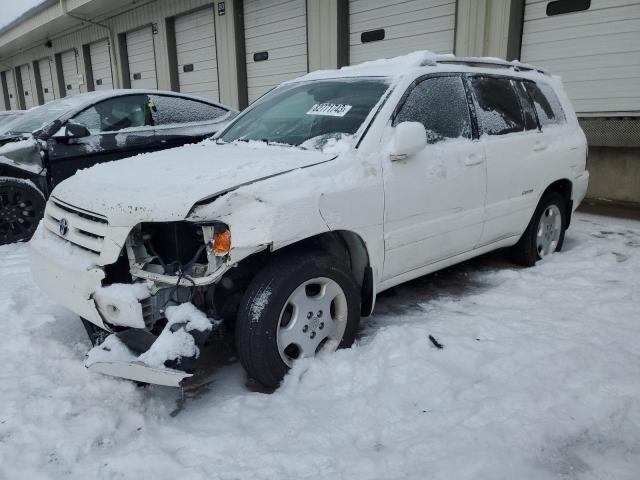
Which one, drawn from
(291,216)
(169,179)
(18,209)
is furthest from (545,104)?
(18,209)

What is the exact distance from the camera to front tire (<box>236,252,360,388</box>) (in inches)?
98.4

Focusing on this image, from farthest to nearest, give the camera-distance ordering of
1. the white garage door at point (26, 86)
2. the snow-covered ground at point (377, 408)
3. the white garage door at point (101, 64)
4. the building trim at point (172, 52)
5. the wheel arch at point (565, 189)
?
the white garage door at point (26, 86)
the white garage door at point (101, 64)
the building trim at point (172, 52)
the wheel arch at point (565, 189)
the snow-covered ground at point (377, 408)

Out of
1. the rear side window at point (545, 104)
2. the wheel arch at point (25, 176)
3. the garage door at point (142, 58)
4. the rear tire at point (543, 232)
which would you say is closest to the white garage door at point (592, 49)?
the rear side window at point (545, 104)

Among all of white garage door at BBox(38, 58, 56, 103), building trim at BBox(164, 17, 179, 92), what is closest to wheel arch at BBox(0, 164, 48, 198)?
building trim at BBox(164, 17, 179, 92)

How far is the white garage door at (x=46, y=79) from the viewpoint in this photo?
65.6 feet

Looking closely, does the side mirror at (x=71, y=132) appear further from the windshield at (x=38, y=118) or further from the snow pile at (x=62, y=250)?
the snow pile at (x=62, y=250)

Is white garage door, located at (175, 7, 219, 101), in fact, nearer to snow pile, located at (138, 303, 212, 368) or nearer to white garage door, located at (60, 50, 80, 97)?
white garage door, located at (60, 50, 80, 97)

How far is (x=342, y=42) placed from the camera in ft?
29.9

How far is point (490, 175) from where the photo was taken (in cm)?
370

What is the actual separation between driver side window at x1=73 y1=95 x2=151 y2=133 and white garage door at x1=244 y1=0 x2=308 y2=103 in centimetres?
473

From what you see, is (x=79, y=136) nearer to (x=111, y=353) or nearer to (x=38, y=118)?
(x=38, y=118)

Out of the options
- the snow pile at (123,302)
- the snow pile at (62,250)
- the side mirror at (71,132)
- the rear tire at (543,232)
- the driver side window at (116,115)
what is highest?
the driver side window at (116,115)

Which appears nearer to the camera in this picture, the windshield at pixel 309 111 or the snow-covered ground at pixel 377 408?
the snow-covered ground at pixel 377 408

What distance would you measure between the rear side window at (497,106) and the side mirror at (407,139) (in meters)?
0.92
